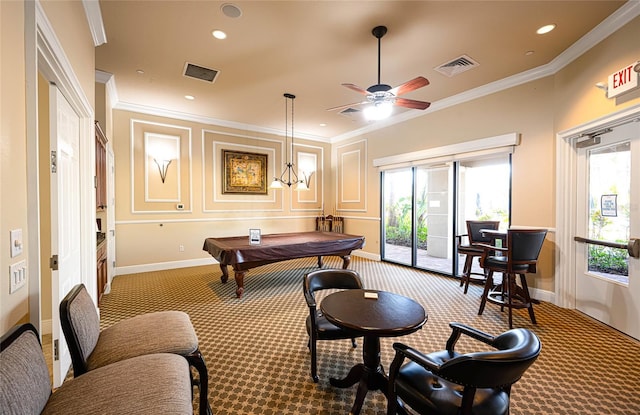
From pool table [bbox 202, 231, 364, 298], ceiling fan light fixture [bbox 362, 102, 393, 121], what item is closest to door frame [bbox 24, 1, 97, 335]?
pool table [bbox 202, 231, 364, 298]

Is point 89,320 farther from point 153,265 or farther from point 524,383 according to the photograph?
point 153,265

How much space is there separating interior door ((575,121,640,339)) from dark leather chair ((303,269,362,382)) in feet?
8.95

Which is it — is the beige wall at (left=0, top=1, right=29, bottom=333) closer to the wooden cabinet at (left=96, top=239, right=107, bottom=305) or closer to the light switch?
the light switch

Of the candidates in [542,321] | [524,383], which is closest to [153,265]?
[524,383]

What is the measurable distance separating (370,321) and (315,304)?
1.64 ft

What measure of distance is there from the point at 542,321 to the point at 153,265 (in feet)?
19.8

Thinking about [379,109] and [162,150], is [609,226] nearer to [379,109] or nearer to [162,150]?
[379,109]

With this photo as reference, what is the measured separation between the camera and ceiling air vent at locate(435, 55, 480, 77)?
3.46 m

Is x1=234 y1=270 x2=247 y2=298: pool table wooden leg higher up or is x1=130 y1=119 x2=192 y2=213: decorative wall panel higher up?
x1=130 y1=119 x2=192 y2=213: decorative wall panel

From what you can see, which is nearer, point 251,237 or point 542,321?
point 542,321

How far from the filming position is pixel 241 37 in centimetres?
299

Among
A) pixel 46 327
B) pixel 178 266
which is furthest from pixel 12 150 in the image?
pixel 178 266

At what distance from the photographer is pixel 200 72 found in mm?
3816

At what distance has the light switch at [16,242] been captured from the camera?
3.78ft
